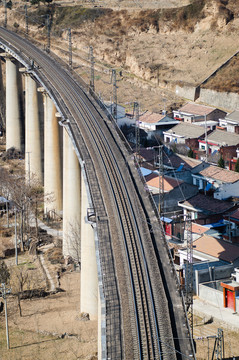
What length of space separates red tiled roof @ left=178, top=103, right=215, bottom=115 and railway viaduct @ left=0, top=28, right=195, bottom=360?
42.8 ft

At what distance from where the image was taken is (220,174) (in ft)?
157

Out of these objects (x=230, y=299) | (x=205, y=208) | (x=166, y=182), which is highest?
(x=166, y=182)

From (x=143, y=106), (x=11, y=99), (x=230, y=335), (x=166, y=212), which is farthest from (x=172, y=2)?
(x=230, y=335)

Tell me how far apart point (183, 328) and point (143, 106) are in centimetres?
4885

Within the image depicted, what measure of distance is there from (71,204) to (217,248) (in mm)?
9145

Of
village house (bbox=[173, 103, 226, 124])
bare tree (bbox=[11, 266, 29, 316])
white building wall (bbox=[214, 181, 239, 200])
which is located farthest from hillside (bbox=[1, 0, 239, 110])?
bare tree (bbox=[11, 266, 29, 316])

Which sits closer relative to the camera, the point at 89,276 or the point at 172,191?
the point at 89,276

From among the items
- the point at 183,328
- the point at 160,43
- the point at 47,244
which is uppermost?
the point at 160,43

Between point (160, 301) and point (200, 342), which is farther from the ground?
point (160, 301)

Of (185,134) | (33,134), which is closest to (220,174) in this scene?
(185,134)

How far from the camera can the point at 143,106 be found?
71438 mm

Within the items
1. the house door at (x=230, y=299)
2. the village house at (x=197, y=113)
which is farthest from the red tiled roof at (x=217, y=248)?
the village house at (x=197, y=113)

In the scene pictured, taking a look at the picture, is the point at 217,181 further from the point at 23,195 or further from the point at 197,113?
the point at 197,113

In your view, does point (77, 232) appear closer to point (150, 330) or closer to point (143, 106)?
point (150, 330)
